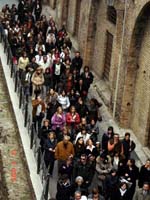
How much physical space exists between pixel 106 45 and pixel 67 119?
6127 mm

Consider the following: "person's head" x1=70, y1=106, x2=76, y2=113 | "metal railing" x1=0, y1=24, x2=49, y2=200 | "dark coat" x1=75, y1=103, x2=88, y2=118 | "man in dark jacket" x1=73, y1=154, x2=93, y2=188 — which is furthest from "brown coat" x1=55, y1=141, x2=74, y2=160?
"dark coat" x1=75, y1=103, x2=88, y2=118

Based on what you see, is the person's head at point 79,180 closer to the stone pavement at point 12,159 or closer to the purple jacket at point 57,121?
the stone pavement at point 12,159

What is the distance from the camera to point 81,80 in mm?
20734

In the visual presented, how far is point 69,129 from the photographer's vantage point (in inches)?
712

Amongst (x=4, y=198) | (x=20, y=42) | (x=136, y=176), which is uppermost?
(x=20, y=42)

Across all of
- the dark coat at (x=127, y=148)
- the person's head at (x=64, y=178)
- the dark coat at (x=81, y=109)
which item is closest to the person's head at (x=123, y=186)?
the person's head at (x=64, y=178)

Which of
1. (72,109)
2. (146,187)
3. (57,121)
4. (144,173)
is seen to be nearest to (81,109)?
(72,109)

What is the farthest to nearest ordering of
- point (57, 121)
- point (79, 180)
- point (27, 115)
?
point (27, 115)
point (57, 121)
point (79, 180)

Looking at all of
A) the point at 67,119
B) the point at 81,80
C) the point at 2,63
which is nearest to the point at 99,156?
the point at 67,119

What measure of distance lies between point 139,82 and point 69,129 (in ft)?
10.9

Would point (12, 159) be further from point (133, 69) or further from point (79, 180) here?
point (133, 69)

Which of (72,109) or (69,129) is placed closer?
(69,129)

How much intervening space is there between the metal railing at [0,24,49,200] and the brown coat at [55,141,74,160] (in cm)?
51

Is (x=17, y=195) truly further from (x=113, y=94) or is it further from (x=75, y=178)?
(x=113, y=94)
